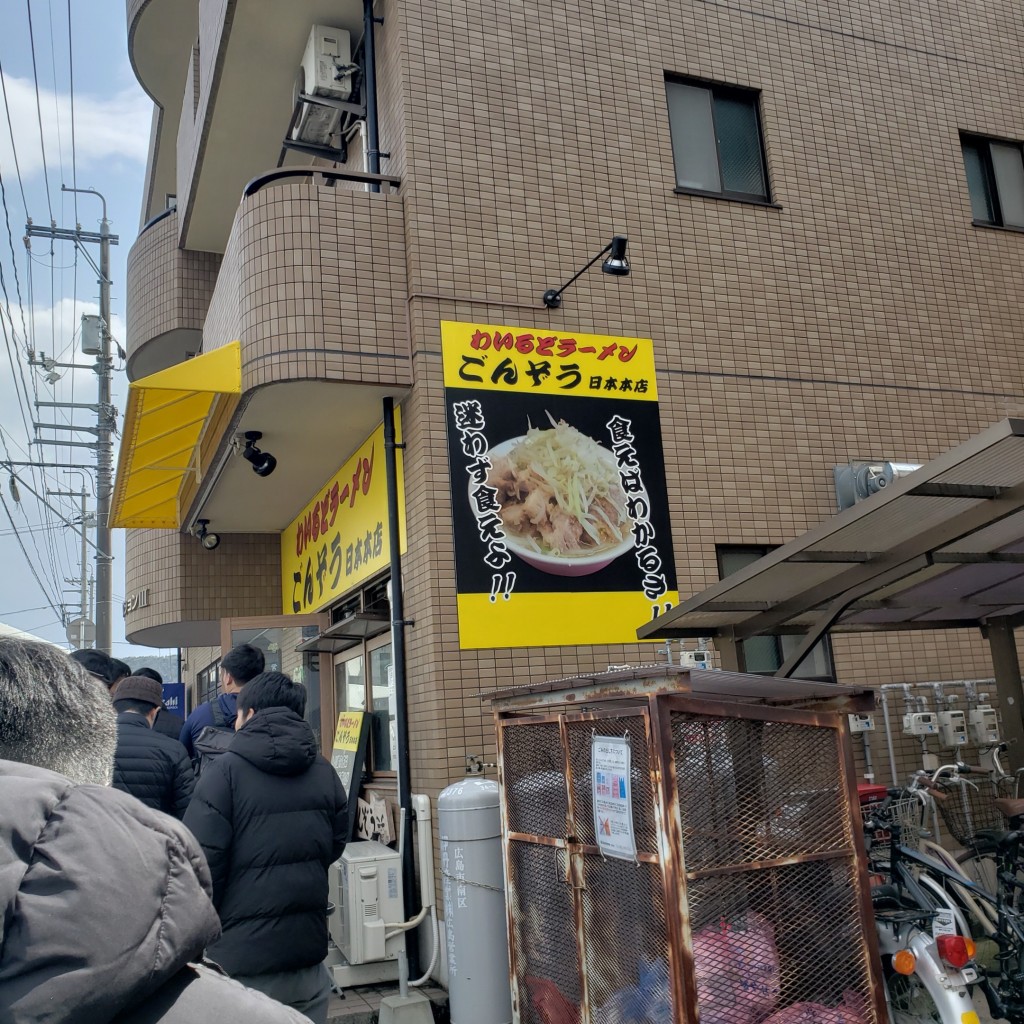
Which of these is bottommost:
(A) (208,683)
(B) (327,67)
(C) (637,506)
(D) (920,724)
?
(D) (920,724)

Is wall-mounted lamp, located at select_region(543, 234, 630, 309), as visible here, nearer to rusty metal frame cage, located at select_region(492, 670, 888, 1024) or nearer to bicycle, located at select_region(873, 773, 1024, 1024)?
rusty metal frame cage, located at select_region(492, 670, 888, 1024)

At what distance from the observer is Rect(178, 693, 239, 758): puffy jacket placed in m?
6.94

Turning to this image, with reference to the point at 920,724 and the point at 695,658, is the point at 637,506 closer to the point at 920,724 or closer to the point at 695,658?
the point at 695,658

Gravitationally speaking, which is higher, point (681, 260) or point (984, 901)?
point (681, 260)

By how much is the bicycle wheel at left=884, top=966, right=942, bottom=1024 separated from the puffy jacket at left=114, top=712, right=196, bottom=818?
3617 mm

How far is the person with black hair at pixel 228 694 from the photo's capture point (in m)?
5.38

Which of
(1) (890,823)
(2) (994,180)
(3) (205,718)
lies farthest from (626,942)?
(2) (994,180)

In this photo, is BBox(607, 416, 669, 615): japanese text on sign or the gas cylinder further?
BBox(607, 416, 669, 615): japanese text on sign

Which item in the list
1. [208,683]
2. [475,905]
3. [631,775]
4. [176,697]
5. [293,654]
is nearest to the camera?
[631,775]

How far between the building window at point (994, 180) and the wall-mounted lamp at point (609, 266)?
4873 mm

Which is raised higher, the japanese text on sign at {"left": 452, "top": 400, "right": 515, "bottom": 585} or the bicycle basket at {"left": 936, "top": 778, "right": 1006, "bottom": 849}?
the japanese text on sign at {"left": 452, "top": 400, "right": 515, "bottom": 585}

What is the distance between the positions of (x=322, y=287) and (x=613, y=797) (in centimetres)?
455

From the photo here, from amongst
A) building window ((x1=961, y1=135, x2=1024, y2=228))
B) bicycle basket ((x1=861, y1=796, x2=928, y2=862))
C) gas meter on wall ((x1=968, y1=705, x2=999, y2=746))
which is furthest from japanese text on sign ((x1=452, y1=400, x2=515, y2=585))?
building window ((x1=961, y1=135, x2=1024, y2=228))

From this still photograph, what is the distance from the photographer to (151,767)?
5.22m
